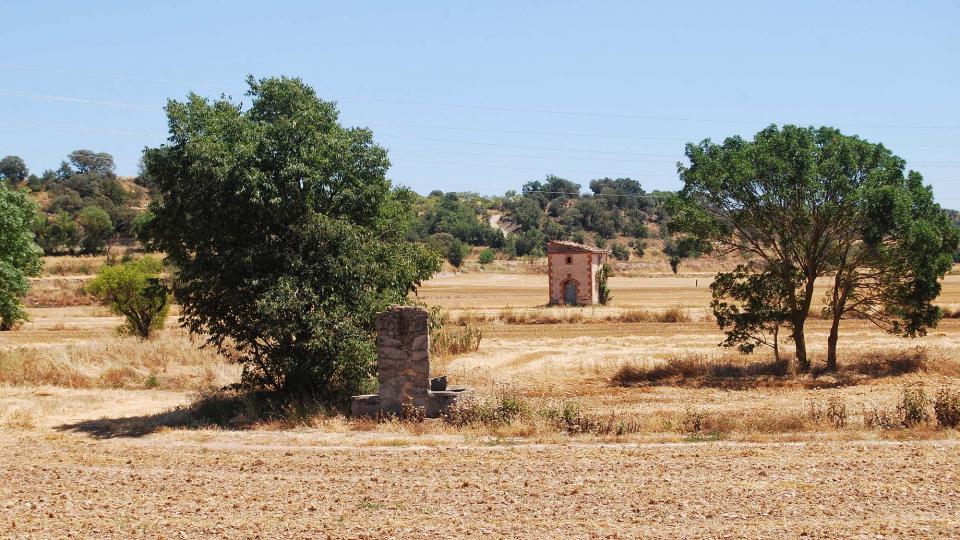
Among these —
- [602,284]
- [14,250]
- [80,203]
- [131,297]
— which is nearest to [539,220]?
[80,203]

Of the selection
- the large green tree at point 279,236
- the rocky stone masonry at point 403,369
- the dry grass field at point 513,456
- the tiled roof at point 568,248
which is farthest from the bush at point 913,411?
the tiled roof at point 568,248

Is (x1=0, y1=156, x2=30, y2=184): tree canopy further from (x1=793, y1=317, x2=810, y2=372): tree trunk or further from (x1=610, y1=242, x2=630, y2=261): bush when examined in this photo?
(x1=793, y1=317, x2=810, y2=372): tree trunk

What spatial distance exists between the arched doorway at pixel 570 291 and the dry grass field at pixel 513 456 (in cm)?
2815

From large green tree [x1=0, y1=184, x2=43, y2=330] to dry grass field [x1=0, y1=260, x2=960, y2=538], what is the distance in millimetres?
2189

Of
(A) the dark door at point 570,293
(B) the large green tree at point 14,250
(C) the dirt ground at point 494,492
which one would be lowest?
(C) the dirt ground at point 494,492

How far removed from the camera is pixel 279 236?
18.9 m

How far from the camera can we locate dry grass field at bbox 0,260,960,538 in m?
10.3

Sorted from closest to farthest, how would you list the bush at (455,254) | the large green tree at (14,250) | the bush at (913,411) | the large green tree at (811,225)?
the bush at (913,411) → the large green tree at (811,225) → the large green tree at (14,250) → the bush at (455,254)

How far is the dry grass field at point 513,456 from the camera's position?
33.8 ft

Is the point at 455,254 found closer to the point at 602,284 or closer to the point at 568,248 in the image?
the point at 602,284

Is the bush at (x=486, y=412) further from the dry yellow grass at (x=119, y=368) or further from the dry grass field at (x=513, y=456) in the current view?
the dry yellow grass at (x=119, y=368)

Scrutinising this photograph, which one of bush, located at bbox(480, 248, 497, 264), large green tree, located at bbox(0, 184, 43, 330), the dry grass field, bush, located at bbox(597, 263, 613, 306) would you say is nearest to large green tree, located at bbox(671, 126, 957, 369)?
the dry grass field

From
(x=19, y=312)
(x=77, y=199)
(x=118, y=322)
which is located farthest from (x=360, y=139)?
(x=77, y=199)

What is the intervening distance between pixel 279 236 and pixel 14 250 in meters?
12.7
